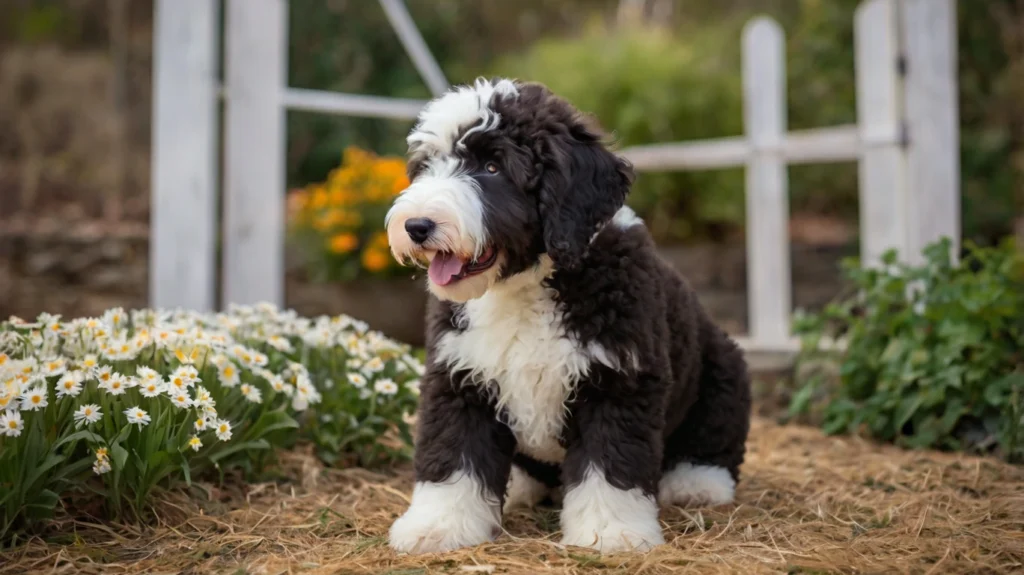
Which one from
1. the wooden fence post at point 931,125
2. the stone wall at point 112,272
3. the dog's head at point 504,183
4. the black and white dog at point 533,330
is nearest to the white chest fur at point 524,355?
the black and white dog at point 533,330

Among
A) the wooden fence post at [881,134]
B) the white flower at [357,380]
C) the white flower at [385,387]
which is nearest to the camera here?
the white flower at [357,380]

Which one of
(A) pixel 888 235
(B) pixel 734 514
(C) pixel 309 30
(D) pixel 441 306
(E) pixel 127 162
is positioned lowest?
(B) pixel 734 514

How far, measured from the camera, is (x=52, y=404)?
9.81 feet

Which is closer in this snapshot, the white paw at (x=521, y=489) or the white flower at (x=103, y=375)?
the white flower at (x=103, y=375)

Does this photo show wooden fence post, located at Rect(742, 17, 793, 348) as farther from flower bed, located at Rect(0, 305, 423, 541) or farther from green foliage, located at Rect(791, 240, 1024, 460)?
flower bed, located at Rect(0, 305, 423, 541)

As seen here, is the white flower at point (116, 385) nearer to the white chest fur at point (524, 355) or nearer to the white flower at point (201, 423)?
the white flower at point (201, 423)

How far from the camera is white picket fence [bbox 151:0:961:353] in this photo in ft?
17.4

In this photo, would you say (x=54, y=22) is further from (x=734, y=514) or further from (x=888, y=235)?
(x=734, y=514)

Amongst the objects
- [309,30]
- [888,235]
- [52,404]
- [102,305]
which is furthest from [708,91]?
[52,404]

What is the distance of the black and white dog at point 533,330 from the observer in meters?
2.83

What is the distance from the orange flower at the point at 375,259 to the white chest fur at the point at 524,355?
425 cm

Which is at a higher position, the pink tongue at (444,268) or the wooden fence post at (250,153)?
the wooden fence post at (250,153)

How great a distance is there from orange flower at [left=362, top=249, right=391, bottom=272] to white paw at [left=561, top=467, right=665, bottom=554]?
14.8 feet

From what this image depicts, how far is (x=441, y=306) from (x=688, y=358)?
947 mm
